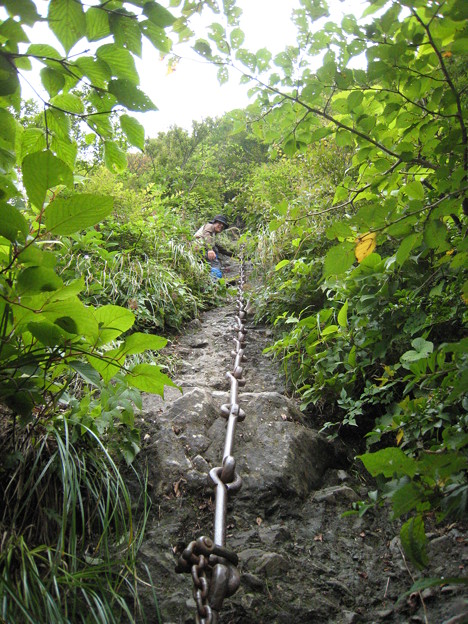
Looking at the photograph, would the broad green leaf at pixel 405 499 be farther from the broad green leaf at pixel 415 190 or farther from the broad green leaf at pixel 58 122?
the broad green leaf at pixel 58 122

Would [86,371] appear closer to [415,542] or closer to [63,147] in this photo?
[63,147]

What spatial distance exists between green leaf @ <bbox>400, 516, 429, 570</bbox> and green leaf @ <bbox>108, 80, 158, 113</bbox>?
40.3 inches

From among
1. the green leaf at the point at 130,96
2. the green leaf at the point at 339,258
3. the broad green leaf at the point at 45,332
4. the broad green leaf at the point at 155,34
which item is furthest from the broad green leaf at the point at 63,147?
the green leaf at the point at 339,258

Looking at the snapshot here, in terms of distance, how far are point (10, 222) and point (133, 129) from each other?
38 cm

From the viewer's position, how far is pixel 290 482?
1701 mm

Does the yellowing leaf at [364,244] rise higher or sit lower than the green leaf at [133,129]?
lower

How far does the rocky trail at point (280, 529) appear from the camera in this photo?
1139 millimetres

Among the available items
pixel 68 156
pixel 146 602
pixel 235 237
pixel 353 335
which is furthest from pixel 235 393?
pixel 235 237

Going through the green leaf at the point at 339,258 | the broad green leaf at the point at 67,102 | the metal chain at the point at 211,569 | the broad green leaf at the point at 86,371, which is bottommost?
the metal chain at the point at 211,569

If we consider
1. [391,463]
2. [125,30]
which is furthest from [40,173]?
[391,463]

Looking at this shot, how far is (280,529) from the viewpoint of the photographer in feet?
4.86

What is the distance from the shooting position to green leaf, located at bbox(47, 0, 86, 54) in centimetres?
80

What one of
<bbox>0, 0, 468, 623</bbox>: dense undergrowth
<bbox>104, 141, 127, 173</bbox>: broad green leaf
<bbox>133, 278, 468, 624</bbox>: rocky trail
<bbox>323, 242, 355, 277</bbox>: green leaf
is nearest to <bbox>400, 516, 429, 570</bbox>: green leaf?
<bbox>0, 0, 468, 623</bbox>: dense undergrowth

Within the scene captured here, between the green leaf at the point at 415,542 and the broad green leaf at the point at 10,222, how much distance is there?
1001mm
